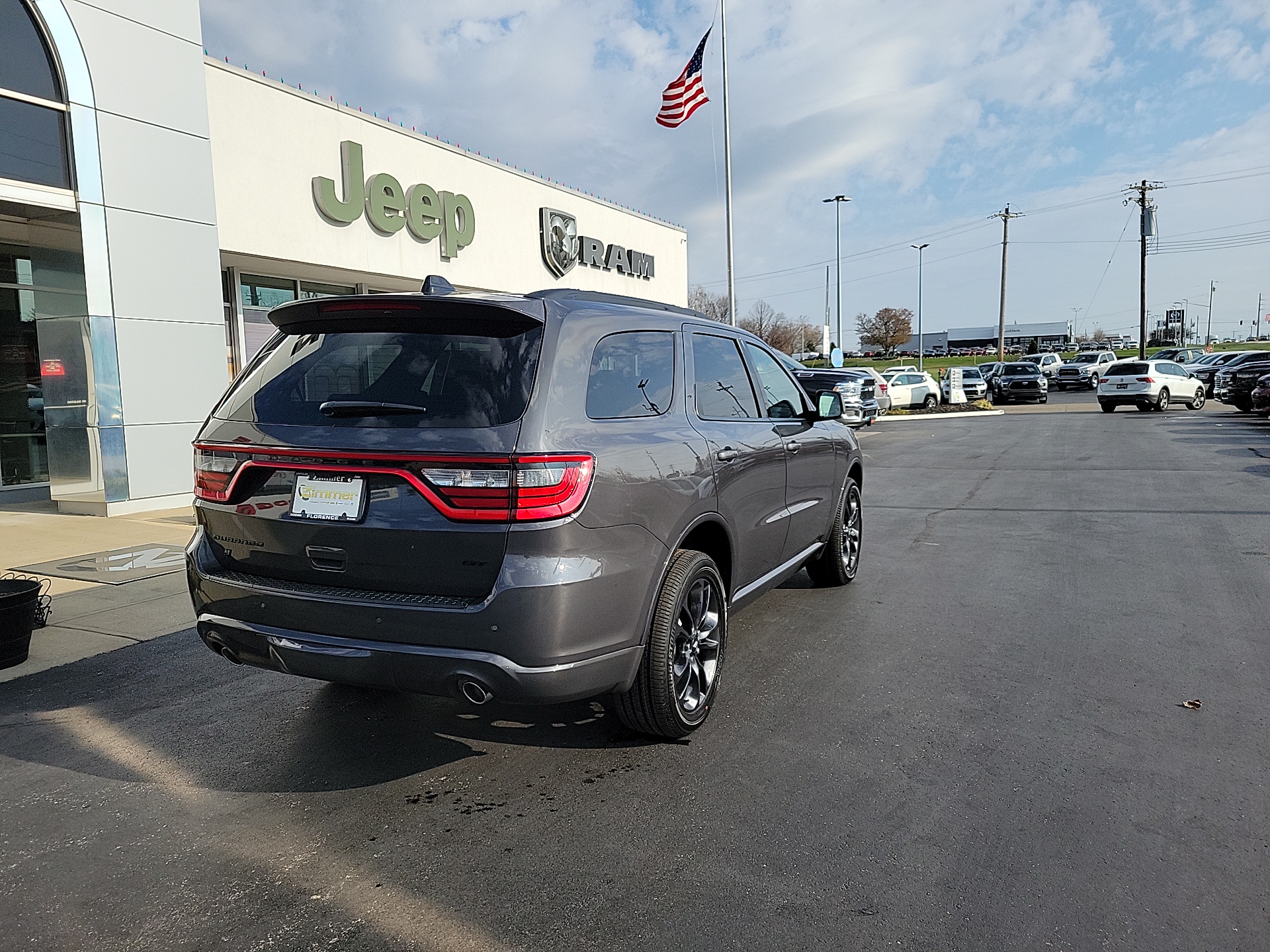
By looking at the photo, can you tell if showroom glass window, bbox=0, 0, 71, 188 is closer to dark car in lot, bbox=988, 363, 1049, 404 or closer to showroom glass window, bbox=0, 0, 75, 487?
showroom glass window, bbox=0, 0, 75, 487

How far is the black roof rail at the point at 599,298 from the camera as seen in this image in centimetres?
353

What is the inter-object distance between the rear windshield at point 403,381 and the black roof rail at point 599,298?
0.30m

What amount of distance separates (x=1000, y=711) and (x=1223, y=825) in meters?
1.11

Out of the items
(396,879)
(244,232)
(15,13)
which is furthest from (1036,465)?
(15,13)

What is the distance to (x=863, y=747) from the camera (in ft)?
12.2

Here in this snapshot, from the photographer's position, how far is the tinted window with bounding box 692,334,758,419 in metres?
4.26

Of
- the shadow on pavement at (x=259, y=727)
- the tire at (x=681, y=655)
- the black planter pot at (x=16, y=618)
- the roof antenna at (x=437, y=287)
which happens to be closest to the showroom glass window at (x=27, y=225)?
the black planter pot at (x=16, y=618)

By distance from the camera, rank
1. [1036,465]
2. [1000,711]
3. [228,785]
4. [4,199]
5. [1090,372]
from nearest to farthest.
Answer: [228,785]
[1000,711]
[4,199]
[1036,465]
[1090,372]

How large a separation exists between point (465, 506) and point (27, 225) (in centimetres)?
1065

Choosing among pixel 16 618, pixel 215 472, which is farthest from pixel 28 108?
pixel 215 472

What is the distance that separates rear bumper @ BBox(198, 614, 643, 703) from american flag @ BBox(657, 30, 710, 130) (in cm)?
2000

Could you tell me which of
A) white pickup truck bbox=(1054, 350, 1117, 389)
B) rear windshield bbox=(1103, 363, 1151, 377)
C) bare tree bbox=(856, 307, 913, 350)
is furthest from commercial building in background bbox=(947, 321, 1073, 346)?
rear windshield bbox=(1103, 363, 1151, 377)

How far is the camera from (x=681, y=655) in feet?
12.5

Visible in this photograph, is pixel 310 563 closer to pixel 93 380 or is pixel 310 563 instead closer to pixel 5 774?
pixel 5 774
